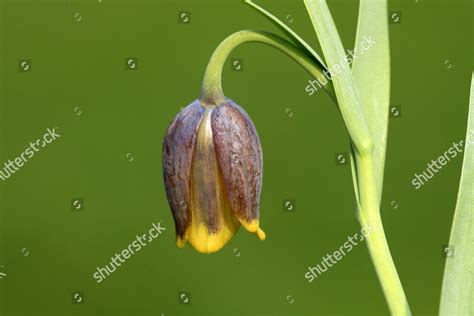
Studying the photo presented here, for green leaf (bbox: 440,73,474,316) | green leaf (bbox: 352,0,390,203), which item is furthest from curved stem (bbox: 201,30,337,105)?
green leaf (bbox: 440,73,474,316)

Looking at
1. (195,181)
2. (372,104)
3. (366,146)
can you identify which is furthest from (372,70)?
(195,181)

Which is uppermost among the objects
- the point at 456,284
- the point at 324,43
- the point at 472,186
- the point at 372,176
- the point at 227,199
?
the point at 324,43

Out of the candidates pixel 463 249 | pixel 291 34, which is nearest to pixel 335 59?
pixel 291 34

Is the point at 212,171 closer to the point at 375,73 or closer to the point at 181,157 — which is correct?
the point at 181,157

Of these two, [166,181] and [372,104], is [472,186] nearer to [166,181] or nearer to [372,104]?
[372,104]

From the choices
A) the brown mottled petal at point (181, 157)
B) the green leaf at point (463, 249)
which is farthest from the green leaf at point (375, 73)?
the brown mottled petal at point (181, 157)

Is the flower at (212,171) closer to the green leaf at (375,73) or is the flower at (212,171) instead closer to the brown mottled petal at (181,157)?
the brown mottled petal at (181,157)
